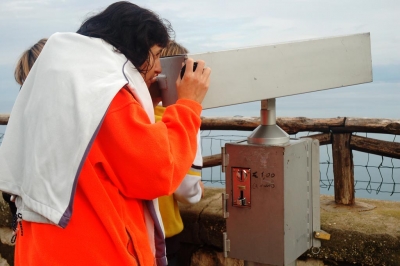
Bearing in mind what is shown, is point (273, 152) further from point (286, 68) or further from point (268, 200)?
point (286, 68)

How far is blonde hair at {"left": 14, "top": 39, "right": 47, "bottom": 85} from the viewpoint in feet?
8.58

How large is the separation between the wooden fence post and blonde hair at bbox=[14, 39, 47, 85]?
1974mm

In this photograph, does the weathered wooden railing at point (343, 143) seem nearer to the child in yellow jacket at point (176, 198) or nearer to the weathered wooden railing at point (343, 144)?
the weathered wooden railing at point (343, 144)

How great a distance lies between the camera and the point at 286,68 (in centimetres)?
206

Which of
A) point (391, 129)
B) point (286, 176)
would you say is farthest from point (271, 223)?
point (391, 129)

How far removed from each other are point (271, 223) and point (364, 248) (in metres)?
0.93

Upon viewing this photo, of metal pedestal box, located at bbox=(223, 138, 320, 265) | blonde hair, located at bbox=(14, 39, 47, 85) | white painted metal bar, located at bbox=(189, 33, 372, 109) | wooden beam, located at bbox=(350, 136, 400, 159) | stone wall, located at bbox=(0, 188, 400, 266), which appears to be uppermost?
blonde hair, located at bbox=(14, 39, 47, 85)

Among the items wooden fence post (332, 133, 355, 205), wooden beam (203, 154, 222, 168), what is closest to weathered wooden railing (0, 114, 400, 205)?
wooden fence post (332, 133, 355, 205)

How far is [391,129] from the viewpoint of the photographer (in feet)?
10.6

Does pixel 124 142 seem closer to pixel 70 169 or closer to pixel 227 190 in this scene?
pixel 70 169

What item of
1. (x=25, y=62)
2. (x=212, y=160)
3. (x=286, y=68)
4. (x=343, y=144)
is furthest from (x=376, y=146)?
(x=25, y=62)

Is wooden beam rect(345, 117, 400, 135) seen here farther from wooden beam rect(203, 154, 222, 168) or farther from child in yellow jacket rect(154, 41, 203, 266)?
child in yellow jacket rect(154, 41, 203, 266)

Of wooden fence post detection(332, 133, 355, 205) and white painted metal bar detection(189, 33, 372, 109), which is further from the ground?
white painted metal bar detection(189, 33, 372, 109)

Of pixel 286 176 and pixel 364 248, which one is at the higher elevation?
pixel 286 176
